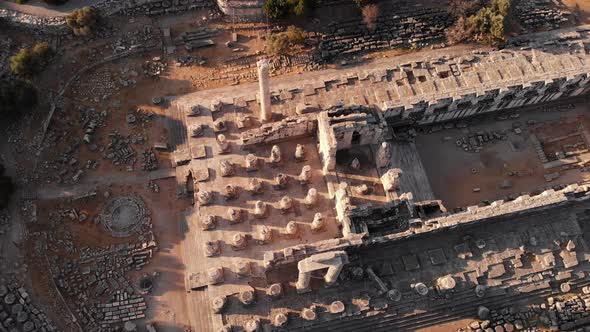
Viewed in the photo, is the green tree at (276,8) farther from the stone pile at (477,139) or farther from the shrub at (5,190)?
the shrub at (5,190)

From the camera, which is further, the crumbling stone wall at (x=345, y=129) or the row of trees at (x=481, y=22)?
the row of trees at (x=481, y=22)

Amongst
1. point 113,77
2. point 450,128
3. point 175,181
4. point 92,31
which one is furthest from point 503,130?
point 92,31

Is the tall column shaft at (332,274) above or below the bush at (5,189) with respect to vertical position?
below

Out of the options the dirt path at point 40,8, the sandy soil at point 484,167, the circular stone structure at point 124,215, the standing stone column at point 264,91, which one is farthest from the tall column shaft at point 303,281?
the dirt path at point 40,8

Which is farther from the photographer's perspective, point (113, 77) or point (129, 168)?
point (113, 77)

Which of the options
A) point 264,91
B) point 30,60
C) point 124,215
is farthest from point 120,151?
point 264,91

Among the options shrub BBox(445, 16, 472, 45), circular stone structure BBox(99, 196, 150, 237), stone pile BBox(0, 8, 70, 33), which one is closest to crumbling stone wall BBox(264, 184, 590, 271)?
circular stone structure BBox(99, 196, 150, 237)

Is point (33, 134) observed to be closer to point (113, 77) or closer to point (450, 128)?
point (113, 77)
